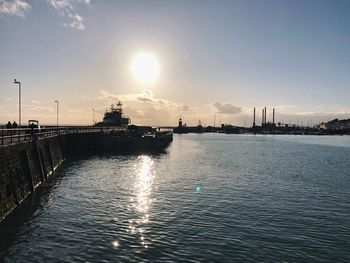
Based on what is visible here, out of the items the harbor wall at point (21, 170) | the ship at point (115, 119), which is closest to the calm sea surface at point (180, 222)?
the harbor wall at point (21, 170)

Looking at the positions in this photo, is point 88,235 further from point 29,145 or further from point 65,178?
point 65,178

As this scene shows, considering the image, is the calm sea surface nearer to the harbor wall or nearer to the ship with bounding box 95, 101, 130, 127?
the harbor wall

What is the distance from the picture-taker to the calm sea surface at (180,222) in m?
17.7

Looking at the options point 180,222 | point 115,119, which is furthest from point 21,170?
point 115,119

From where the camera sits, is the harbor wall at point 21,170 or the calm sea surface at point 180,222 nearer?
the calm sea surface at point 180,222

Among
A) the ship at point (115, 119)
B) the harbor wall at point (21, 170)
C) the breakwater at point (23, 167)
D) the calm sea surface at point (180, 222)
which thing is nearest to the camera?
the calm sea surface at point (180, 222)

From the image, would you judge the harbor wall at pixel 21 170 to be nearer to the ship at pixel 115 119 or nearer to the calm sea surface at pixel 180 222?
the calm sea surface at pixel 180 222

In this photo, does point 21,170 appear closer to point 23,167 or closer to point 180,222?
point 23,167

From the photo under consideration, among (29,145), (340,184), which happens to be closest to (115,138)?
(29,145)

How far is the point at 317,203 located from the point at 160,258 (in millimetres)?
17248

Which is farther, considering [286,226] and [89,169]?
[89,169]

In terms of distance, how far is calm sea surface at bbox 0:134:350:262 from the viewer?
17.7 meters

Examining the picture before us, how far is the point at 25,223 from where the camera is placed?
22562mm

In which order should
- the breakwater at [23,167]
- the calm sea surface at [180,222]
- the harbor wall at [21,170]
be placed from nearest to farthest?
the calm sea surface at [180,222], the harbor wall at [21,170], the breakwater at [23,167]
